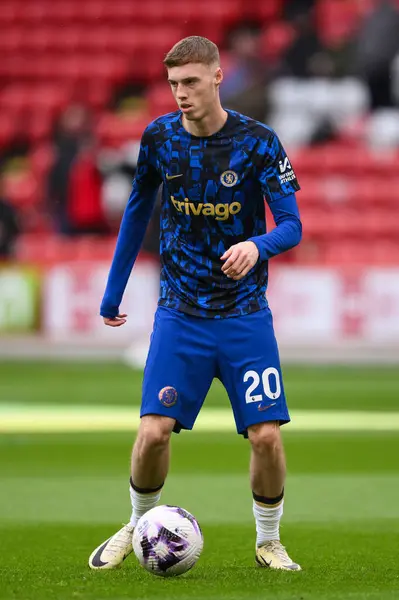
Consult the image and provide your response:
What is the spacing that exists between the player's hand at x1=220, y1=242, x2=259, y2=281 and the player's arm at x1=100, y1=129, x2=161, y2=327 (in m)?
0.72

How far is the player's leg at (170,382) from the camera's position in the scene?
5.72 meters

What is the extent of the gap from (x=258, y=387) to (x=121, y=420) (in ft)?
21.1

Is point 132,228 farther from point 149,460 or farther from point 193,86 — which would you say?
point 149,460

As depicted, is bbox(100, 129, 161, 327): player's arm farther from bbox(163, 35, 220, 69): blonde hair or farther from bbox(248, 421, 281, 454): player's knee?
bbox(248, 421, 281, 454): player's knee

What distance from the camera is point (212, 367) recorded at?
5.80 meters

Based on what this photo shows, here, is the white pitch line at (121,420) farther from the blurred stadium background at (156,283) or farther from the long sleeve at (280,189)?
the long sleeve at (280,189)

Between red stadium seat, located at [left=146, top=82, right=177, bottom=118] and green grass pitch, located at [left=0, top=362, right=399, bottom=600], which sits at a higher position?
red stadium seat, located at [left=146, top=82, right=177, bottom=118]

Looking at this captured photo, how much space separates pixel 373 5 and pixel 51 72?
642 centimetres

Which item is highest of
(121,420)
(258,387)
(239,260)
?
(239,260)

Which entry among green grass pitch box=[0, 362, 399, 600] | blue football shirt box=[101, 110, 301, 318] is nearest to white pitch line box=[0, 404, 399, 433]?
green grass pitch box=[0, 362, 399, 600]

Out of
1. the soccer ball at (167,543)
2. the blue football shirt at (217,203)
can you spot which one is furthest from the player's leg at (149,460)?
the blue football shirt at (217,203)

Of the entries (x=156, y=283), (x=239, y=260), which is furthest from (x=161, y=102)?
(x=239, y=260)

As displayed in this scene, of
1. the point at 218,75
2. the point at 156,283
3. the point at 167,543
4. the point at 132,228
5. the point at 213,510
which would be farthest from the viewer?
the point at 156,283

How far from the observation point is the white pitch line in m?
11.6
